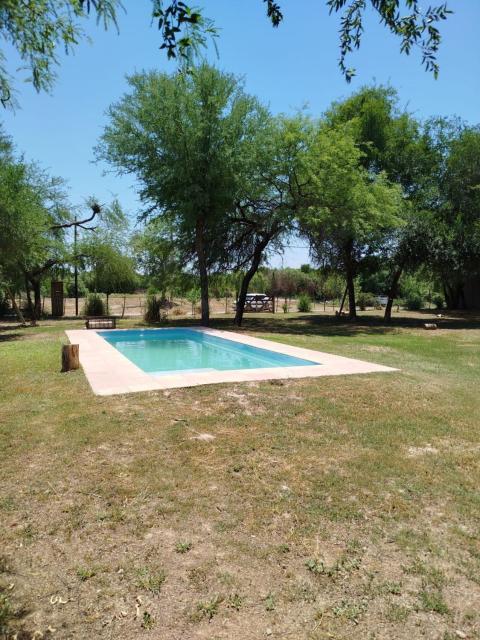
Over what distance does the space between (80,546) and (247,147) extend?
15.7 metres

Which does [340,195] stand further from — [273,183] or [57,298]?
[57,298]

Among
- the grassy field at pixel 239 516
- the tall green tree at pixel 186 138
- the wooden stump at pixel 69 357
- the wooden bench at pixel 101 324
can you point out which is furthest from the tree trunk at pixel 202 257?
the grassy field at pixel 239 516

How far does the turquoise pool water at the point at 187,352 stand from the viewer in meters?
10.3

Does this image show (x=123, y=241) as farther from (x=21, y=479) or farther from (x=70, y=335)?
(x=21, y=479)

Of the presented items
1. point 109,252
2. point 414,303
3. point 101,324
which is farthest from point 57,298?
point 414,303

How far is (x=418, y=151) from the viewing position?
66.1 feet

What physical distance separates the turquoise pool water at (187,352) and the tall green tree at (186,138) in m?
4.73

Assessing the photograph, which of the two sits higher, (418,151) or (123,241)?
(418,151)

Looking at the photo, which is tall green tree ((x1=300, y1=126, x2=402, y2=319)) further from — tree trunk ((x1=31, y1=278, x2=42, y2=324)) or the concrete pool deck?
tree trunk ((x1=31, y1=278, x2=42, y2=324))

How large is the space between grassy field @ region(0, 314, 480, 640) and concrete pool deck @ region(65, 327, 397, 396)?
0.54 m

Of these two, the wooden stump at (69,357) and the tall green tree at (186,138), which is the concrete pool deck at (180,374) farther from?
the tall green tree at (186,138)

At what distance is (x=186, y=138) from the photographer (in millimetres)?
16109

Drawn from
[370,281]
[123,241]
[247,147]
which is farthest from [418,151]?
[370,281]

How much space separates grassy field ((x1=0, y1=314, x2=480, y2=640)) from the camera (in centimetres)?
247
